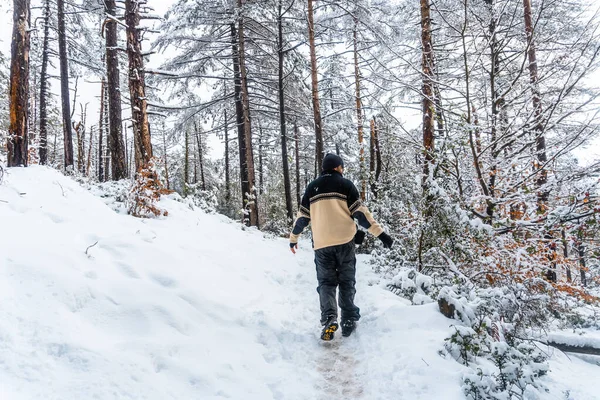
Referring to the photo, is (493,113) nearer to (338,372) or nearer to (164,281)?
(338,372)

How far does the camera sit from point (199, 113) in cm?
1420

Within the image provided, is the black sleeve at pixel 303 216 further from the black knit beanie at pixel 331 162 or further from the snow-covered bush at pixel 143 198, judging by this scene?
the snow-covered bush at pixel 143 198

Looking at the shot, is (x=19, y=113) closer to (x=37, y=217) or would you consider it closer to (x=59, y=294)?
(x=37, y=217)

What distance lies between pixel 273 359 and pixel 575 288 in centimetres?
383

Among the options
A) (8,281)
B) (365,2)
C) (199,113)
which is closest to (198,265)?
(8,281)

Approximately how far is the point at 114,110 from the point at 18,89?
496 centimetres

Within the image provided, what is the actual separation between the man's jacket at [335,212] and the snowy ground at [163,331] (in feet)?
3.60

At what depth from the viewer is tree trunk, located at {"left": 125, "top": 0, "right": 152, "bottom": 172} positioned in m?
7.78

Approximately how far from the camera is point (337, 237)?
13.3 feet

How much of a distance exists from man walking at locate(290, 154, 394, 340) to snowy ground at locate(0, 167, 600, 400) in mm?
385

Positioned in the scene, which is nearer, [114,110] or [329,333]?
[329,333]

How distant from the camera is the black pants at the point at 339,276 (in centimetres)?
406

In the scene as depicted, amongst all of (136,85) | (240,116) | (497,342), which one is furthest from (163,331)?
(240,116)

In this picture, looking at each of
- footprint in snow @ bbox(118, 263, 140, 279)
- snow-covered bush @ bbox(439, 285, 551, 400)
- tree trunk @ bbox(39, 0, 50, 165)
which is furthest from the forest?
tree trunk @ bbox(39, 0, 50, 165)
